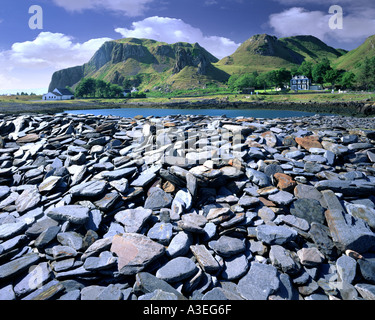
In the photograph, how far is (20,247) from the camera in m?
3.90

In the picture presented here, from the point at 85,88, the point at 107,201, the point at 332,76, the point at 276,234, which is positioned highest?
the point at 85,88

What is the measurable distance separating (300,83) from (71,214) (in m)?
108

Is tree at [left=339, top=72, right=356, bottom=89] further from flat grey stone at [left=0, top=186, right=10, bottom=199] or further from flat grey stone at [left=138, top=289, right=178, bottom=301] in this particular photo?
flat grey stone at [left=0, top=186, right=10, bottom=199]

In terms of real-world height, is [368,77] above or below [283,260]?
above

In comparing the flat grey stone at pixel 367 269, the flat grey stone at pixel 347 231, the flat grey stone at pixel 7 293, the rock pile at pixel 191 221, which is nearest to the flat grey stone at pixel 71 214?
the rock pile at pixel 191 221

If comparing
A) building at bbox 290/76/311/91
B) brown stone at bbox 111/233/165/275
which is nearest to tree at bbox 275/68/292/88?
building at bbox 290/76/311/91

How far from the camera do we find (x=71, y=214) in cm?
421

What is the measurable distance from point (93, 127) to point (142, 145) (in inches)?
143

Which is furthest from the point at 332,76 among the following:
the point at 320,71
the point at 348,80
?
the point at 320,71

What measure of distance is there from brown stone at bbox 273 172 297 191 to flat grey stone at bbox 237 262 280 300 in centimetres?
213

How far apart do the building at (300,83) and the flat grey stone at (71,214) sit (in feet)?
341

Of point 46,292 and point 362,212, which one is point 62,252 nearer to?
point 46,292

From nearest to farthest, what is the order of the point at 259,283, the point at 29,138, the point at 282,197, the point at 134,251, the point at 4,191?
1. the point at 259,283
2. the point at 134,251
3. the point at 282,197
4. the point at 4,191
5. the point at 29,138
